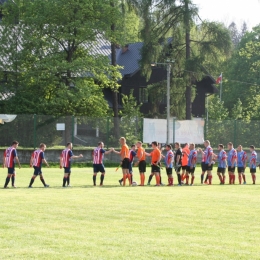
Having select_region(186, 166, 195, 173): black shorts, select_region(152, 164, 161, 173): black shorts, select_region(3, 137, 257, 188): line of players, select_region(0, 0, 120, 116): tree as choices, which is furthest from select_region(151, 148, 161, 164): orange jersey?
select_region(0, 0, 120, 116): tree

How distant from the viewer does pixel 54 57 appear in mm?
51594

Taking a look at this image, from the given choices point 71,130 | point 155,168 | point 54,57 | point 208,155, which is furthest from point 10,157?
point 54,57

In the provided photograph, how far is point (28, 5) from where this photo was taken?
52.1 m

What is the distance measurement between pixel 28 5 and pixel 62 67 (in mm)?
5571

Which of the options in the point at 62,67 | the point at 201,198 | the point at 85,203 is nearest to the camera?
the point at 85,203

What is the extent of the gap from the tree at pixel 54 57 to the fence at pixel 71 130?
10.2 ft

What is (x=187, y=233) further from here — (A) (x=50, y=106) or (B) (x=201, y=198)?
(A) (x=50, y=106)

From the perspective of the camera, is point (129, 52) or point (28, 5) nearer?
point (28, 5)

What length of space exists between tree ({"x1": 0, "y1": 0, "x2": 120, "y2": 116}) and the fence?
3.11 metres

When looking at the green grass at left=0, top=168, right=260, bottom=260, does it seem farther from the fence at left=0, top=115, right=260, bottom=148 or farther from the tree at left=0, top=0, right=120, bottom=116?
the tree at left=0, top=0, right=120, bottom=116

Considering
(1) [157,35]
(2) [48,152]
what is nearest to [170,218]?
(2) [48,152]

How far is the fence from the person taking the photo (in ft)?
151

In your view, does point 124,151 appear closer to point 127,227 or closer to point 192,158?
point 192,158

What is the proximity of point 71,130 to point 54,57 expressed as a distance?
6.87 meters
